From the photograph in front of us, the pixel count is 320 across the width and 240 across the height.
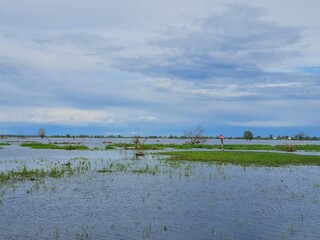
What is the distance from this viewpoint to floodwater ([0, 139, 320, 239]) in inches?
554

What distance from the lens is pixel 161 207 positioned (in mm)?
18125

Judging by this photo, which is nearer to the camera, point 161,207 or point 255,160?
point 161,207

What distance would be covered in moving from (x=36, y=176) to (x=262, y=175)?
16.7 m

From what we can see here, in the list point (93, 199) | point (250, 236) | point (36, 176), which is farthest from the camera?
point (36, 176)

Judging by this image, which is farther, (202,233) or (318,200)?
(318,200)

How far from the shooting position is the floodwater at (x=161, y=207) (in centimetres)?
1406

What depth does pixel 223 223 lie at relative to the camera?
15.3 m

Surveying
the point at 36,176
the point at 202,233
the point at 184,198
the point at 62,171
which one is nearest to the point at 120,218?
the point at 202,233

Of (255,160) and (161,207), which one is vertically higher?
(255,160)

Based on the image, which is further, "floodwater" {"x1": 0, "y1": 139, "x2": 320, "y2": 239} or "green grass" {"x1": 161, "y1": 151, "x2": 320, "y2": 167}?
"green grass" {"x1": 161, "y1": 151, "x2": 320, "y2": 167}

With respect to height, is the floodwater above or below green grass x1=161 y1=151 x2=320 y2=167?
below

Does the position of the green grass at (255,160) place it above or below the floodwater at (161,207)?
above

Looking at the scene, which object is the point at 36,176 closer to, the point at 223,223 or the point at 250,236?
the point at 223,223

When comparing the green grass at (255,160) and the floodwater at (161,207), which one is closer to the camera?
the floodwater at (161,207)
